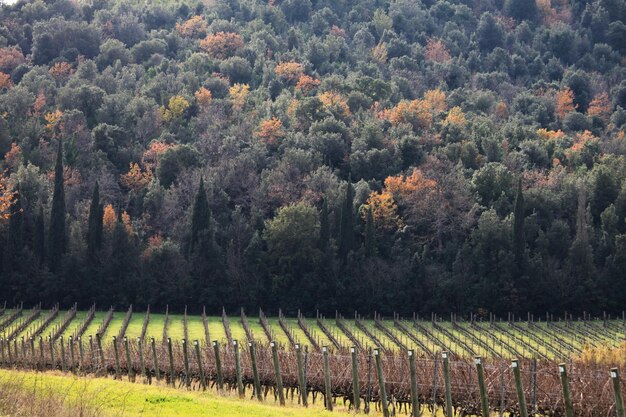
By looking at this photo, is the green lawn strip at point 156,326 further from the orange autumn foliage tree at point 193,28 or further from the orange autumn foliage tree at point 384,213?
the orange autumn foliage tree at point 193,28

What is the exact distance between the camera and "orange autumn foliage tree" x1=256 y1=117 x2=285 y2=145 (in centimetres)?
9819

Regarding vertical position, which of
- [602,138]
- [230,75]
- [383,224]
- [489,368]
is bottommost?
[489,368]

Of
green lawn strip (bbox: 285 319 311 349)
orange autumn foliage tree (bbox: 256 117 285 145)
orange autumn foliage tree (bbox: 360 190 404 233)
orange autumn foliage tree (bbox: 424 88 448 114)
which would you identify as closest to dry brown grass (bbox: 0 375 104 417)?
green lawn strip (bbox: 285 319 311 349)

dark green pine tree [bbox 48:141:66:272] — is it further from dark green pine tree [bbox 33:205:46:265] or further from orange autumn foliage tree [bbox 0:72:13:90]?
orange autumn foliage tree [bbox 0:72:13:90]

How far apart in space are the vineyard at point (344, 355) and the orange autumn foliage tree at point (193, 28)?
79.1 meters

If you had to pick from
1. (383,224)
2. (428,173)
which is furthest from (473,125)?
(383,224)

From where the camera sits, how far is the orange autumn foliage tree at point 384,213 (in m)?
80.2

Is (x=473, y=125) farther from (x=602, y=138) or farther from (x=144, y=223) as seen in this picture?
(x=144, y=223)

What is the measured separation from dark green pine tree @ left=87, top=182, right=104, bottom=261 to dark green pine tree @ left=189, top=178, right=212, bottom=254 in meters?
6.63

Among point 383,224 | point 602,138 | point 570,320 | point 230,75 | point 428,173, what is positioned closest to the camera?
point 570,320

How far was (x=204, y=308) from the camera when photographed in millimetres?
68500

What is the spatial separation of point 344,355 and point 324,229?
43.4 m

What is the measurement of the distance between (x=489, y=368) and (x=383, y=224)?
54334 millimetres

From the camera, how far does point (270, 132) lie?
98.8m
